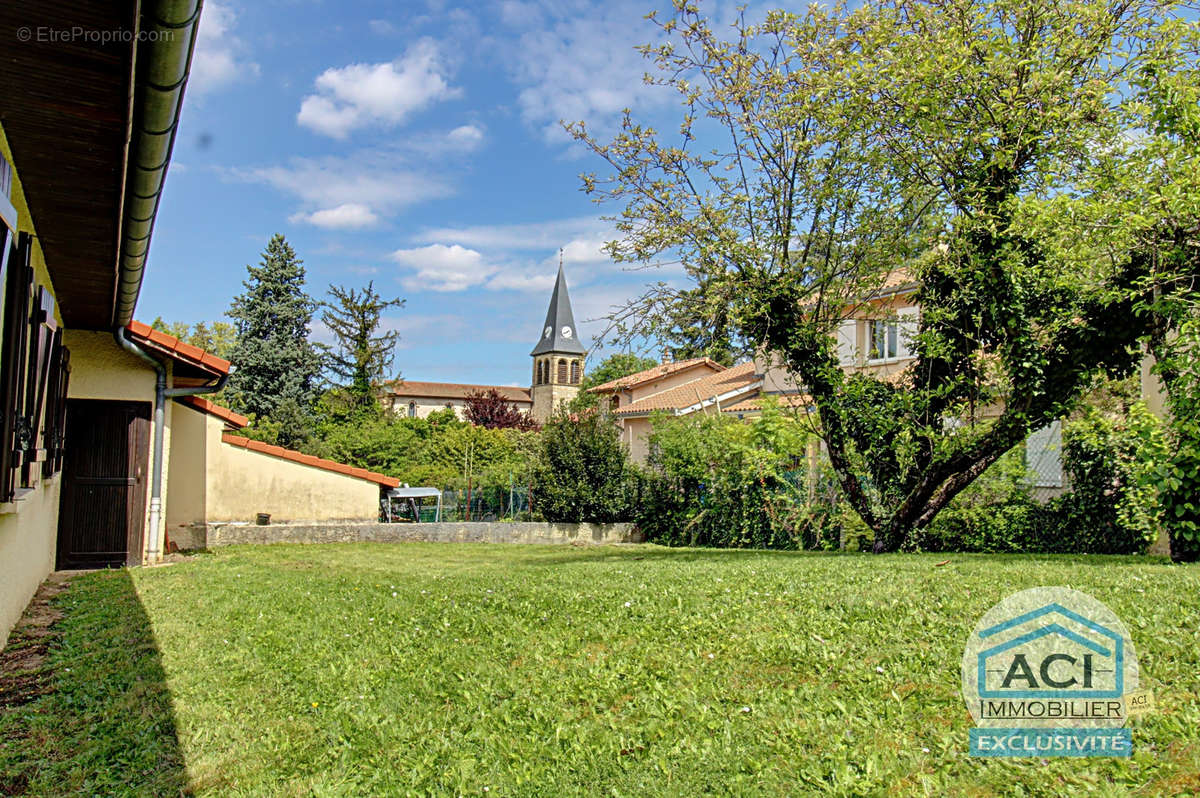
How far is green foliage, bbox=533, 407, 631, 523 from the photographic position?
20.5 meters

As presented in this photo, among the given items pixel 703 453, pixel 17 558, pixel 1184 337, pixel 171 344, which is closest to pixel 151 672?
pixel 17 558

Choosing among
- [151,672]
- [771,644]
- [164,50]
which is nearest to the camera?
[164,50]

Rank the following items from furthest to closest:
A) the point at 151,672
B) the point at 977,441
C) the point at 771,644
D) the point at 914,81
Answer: the point at 977,441 < the point at 914,81 < the point at 151,672 < the point at 771,644

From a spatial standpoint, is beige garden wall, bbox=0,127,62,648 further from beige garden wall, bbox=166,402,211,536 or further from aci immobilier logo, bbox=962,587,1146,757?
aci immobilier logo, bbox=962,587,1146,757

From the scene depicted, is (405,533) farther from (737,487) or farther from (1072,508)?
(1072,508)

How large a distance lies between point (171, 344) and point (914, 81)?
439 inches

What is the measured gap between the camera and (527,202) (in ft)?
72.6

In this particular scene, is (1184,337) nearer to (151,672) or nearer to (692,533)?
(151,672)

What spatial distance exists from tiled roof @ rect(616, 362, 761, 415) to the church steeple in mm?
41797

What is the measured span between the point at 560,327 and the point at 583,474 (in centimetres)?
5872

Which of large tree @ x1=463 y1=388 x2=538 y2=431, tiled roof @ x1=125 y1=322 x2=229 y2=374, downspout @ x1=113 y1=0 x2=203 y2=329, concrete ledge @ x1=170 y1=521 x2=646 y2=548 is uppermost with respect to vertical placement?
large tree @ x1=463 y1=388 x2=538 y2=431

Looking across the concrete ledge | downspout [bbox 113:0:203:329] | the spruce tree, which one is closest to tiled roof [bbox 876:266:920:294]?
the concrete ledge

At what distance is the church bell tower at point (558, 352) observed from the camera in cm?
7781

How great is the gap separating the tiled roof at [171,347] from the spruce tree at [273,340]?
80.3 feet
